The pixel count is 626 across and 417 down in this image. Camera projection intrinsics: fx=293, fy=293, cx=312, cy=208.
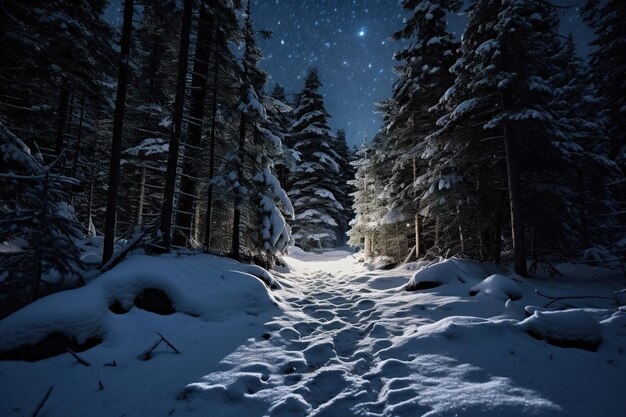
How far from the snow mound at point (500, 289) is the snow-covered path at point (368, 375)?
3.95 feet

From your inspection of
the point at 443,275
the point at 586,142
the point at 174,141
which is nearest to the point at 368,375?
the point at 443,275

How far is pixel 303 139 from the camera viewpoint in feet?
107

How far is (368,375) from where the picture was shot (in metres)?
4.55

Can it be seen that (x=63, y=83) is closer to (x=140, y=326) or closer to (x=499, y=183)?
(x=140, y=326)

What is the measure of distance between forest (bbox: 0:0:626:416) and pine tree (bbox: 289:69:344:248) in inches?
466

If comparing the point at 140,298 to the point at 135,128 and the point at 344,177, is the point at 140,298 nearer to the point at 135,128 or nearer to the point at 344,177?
the point at 135,128

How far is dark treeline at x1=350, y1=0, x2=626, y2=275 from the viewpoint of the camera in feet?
32.4

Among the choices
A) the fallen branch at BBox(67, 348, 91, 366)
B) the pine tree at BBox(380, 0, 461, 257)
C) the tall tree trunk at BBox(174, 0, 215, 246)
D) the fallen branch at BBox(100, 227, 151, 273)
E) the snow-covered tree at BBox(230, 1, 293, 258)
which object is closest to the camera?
the fallen branch at BBox(67, 348, 91, 366)

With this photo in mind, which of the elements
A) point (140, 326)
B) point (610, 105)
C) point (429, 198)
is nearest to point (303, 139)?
point (429, 198)

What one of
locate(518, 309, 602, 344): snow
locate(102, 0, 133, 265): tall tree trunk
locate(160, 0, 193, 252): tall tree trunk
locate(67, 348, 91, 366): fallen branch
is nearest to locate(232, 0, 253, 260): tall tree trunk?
locate(160, 0, 193, 252): tall tree trunk

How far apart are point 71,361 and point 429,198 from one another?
40.1 feet

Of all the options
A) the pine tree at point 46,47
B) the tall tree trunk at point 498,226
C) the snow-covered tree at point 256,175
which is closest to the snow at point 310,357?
the tall tree trunk at point 498,226

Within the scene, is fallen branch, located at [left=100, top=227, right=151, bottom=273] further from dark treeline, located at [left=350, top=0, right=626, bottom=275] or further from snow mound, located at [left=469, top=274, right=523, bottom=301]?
dark treeline, located at [left=350, top=0, right=626, bottom=275]

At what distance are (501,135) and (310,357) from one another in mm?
10028
